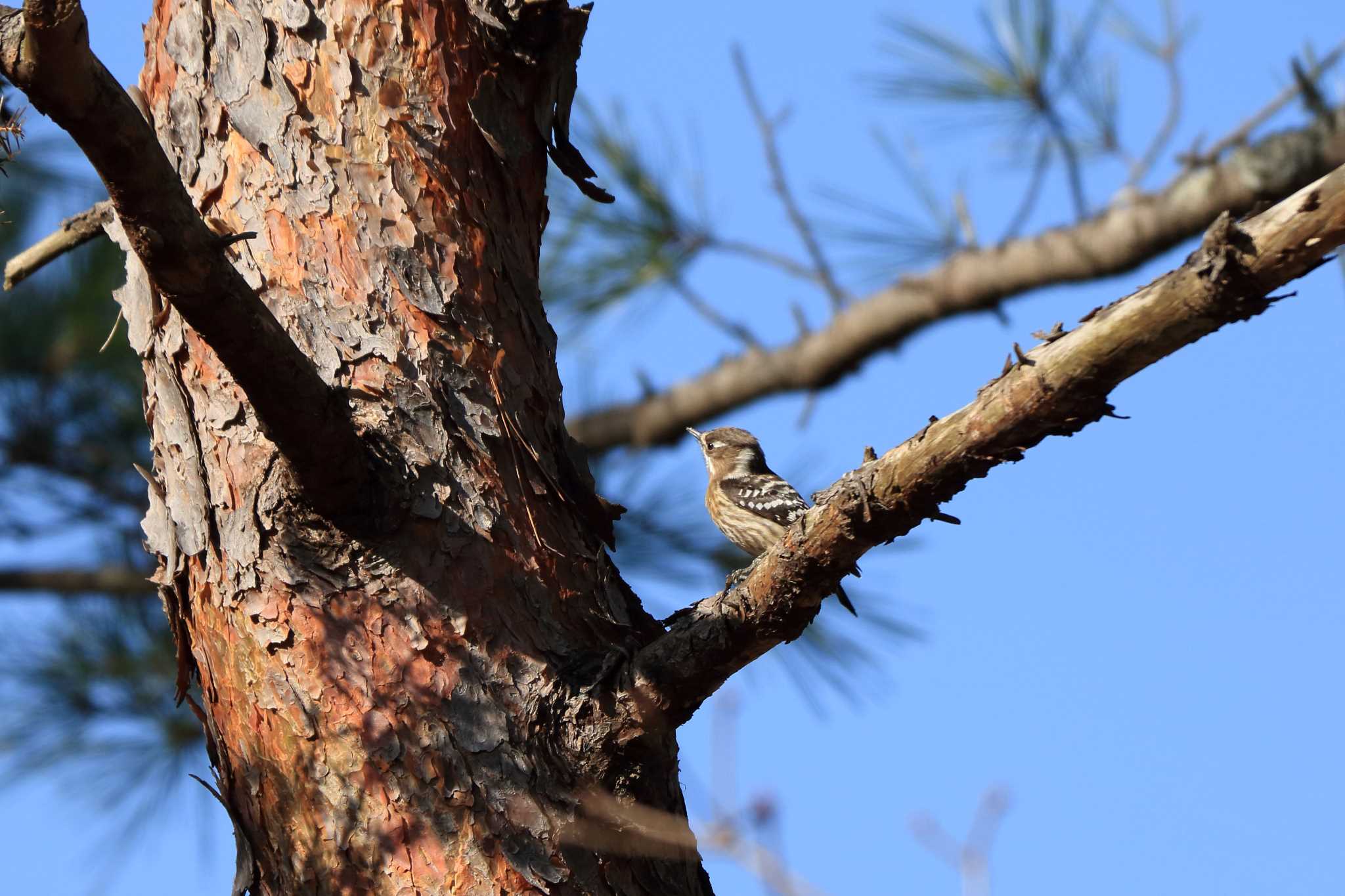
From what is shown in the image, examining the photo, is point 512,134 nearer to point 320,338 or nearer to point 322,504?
point 320,338

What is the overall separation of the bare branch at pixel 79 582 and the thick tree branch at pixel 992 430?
141 inches

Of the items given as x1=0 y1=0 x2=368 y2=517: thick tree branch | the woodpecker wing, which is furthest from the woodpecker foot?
the woodpecker wing

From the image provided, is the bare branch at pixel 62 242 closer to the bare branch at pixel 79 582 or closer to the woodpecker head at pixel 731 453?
the bare branch at pixel 79 582

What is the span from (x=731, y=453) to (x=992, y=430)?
414 centimetres

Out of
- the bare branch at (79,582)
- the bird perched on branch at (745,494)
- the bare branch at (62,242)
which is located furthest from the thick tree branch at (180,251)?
the bare branch at (79,582)

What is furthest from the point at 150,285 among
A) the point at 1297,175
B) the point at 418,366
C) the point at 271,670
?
the point at 1297,175

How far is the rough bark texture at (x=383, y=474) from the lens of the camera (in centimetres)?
260

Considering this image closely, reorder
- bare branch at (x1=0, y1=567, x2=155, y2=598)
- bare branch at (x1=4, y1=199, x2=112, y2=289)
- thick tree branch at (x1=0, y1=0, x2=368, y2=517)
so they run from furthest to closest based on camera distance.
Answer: bare branch at (x1=0, y1=567, x2=155, y2=598), bare branch at (x1=4, y1=199, x2=112, y2=289), thick tree branch at (x1=0, y1=0, x2=368, y2=517)

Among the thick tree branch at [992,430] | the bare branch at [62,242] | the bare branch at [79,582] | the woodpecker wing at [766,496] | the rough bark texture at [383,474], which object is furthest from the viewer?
the bare branch at [79,582]

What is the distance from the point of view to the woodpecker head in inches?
246

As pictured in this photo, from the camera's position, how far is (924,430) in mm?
2301

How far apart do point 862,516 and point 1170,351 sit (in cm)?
59

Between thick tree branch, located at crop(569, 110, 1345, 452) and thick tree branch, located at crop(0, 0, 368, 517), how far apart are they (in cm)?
263

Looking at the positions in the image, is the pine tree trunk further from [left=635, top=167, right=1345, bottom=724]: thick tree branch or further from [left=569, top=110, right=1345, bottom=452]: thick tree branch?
[left=569, top=110, right=1345, bottom=452]: thick tree branch
